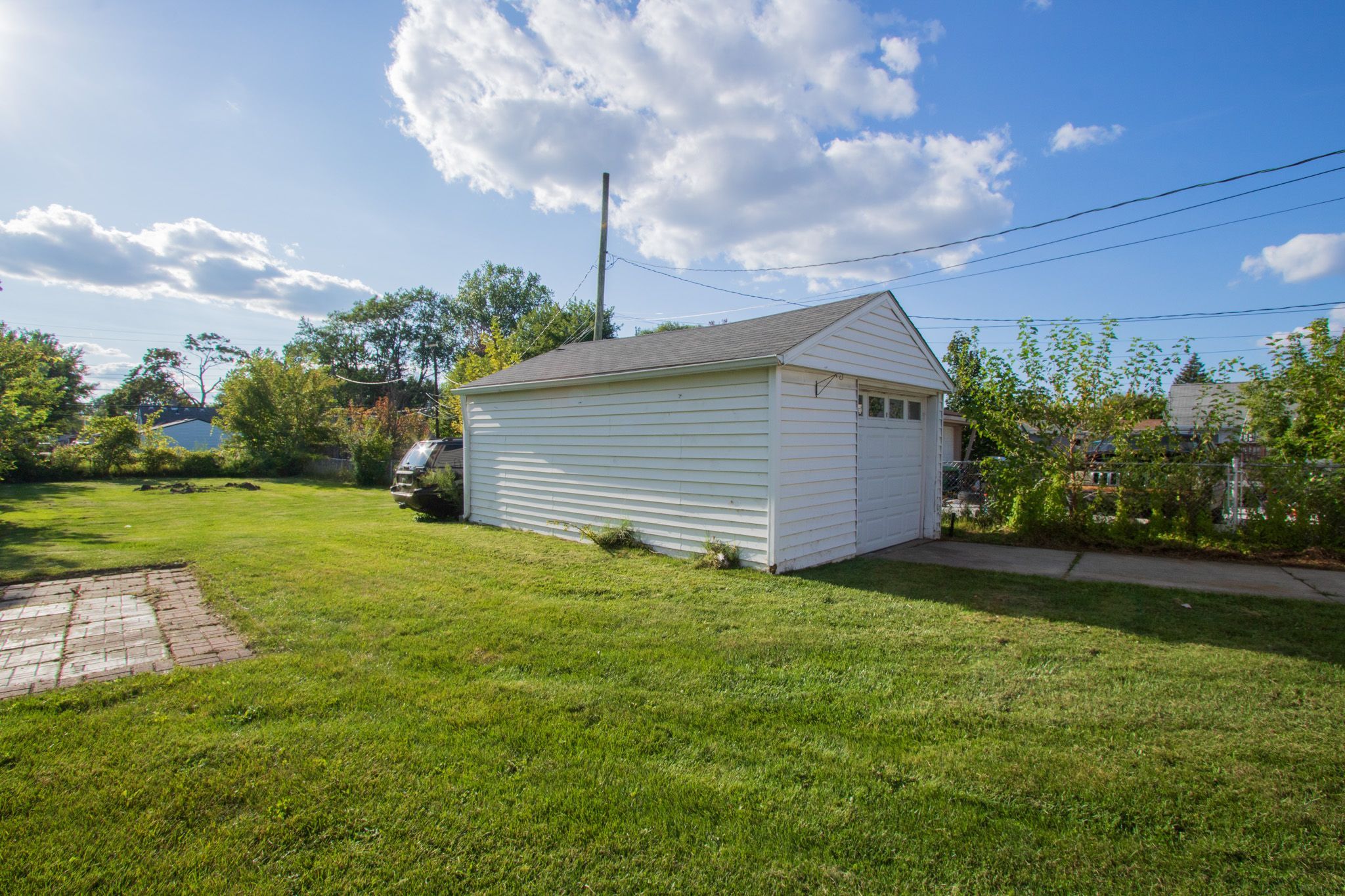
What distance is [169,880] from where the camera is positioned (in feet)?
6.43

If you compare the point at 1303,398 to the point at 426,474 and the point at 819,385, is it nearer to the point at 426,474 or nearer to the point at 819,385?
the point at 819,385

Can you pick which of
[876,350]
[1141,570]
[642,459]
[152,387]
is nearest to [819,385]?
[876,350]

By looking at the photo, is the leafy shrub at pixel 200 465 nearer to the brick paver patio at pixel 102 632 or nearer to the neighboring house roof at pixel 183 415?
the brick paver patio at pixel 102 632

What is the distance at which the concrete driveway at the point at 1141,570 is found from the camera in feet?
19.6

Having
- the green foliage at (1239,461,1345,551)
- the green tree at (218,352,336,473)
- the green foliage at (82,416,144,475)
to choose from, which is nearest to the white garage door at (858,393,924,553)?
the green foliage at (1239,461,1345,551)

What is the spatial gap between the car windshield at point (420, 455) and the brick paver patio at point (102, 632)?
713 centimetres

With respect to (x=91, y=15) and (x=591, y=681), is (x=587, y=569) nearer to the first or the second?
(x=591, y=681)

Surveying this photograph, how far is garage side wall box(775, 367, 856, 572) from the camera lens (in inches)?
261

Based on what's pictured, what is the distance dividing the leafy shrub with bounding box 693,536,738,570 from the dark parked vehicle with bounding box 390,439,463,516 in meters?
6.41

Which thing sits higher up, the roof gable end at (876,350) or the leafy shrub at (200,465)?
the roof gable end at (876,350)

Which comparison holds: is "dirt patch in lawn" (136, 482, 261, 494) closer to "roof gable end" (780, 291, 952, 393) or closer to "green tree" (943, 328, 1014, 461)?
"roof gable end" (780, 291, 952, 393)

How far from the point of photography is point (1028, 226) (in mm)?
10922

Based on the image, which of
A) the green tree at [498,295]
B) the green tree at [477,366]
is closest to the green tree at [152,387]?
the green tree at [498,295]

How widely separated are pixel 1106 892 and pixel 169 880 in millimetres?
3220
